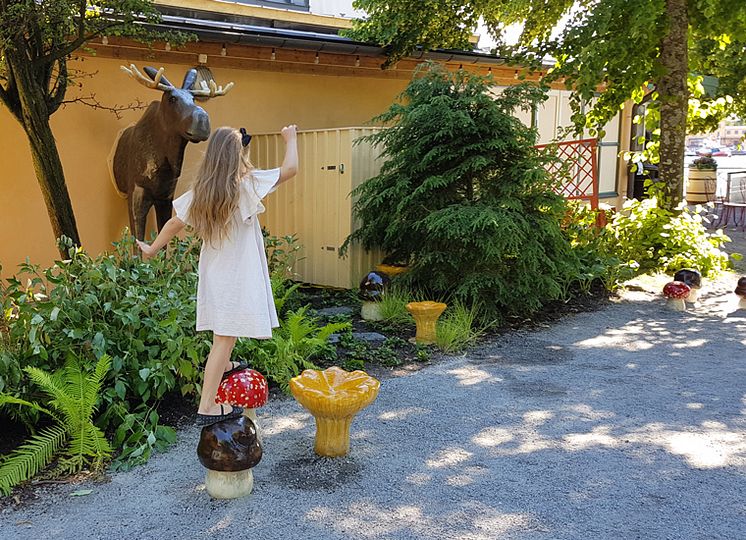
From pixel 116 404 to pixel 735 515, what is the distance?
11.2ft

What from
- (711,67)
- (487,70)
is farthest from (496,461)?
(711,67)

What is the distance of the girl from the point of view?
3.40m

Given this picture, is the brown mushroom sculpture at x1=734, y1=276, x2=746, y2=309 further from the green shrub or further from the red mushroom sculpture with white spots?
the red mushroom sculpture with white spots

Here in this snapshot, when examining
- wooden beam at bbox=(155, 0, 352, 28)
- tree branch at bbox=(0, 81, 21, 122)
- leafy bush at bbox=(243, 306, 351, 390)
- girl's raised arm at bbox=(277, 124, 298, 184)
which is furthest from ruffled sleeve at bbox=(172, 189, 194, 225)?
wooden beam at bbox=(155, 0, 352, 28)

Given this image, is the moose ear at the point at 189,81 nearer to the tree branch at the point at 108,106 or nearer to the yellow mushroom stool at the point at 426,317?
the tree branch at the point at 108,106

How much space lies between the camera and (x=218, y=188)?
3.38 meters

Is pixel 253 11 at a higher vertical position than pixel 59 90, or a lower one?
higher

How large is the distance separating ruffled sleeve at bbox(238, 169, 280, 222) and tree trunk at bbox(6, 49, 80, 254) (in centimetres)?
355

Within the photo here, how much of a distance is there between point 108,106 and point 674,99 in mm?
7688

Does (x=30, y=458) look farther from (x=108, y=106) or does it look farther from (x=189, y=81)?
(x=108, y=106)

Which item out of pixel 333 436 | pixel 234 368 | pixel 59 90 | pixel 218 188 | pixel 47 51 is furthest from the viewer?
pixel 59 90

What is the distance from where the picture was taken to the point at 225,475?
10.5 feet

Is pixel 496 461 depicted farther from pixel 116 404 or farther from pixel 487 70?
pixel 487 70

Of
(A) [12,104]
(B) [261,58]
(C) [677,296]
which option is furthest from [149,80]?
(C) [677,296]
